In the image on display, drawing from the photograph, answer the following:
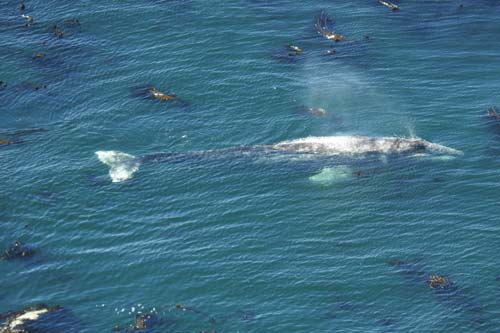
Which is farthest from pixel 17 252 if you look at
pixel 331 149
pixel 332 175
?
pixel 331 149

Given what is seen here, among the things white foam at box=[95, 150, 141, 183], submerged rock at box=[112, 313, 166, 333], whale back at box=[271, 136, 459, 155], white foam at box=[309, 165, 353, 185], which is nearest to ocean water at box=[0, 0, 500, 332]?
white foam at box=[309, 165, 353, 185]

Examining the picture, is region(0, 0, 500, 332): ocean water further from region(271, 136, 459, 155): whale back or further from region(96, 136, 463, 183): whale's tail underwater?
region(271, 136, 459, 155): whale back

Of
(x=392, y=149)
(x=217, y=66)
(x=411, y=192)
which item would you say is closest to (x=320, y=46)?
(x=217, y=66)

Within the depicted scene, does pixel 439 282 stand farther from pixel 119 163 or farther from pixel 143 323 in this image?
pixel 119 163

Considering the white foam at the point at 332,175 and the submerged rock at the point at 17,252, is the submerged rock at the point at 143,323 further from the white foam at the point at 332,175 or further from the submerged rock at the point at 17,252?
the white foam at the point at 332,175

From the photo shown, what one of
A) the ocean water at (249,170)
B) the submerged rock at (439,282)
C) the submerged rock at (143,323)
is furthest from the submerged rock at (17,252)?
the submerged rock at (439,282)

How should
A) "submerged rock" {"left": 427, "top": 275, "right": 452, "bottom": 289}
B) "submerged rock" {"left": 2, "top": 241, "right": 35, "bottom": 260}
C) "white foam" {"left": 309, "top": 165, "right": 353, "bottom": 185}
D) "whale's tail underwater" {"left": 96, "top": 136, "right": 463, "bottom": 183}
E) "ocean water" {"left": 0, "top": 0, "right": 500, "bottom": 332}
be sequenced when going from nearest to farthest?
"ocean water" {"left": 0, "top": 0, "right": 500, "bottom": 332} → "submerged rock" {"left": 427, "top": 275, "right": 452, "bottom": 289} → "submerged rock" {"left": 2, "top": 241, "right": 35, "bottom": 260} → "white foam" {"left": 309, "top": 165, "right": 353, "bottom": 185} → "whale's tail underwater" {"left": 96, "top": 136, "right": 463, "bottom": 183}
